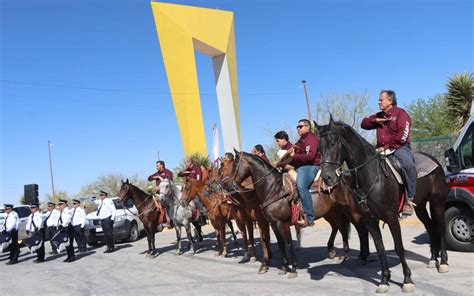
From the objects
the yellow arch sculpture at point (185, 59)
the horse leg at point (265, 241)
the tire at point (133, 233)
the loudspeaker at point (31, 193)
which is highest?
the yellow arch sculpture at point (185, 59)

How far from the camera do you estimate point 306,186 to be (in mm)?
7699

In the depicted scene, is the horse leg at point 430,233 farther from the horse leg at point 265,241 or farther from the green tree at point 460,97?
the green tree at point 460,97

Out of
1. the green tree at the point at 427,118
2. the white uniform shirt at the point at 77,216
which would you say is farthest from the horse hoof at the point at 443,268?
the green tree at the point at 427,118

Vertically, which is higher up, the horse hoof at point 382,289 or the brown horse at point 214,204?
the brown horse at point 214,204

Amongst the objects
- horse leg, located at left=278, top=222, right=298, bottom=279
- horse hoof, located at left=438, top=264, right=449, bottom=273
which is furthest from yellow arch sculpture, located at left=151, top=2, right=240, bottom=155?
horse hoof, located at left=438, top=264, right=449, bottom=273

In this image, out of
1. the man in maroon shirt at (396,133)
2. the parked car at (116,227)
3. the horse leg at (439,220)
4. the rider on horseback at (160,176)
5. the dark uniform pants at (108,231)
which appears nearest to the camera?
the man in maroon shirt at (396,133)

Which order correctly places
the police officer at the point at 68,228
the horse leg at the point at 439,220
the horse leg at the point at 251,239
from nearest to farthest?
the horse leg at the point at 439,220 → the horse leg at the point at 251,239 → the police officer at the point at 68,228

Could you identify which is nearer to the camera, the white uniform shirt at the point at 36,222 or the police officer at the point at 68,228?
the police officer at the point at 68,228

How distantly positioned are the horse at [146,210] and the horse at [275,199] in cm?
538

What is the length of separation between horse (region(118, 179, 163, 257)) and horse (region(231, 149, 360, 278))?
5.38 m

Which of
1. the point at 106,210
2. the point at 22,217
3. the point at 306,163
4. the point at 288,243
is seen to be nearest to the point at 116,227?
the point at 106,210

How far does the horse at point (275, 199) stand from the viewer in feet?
26.0

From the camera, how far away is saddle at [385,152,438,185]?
6453 mm

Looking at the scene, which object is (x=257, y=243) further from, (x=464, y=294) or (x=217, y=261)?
(x=464, y=294)
